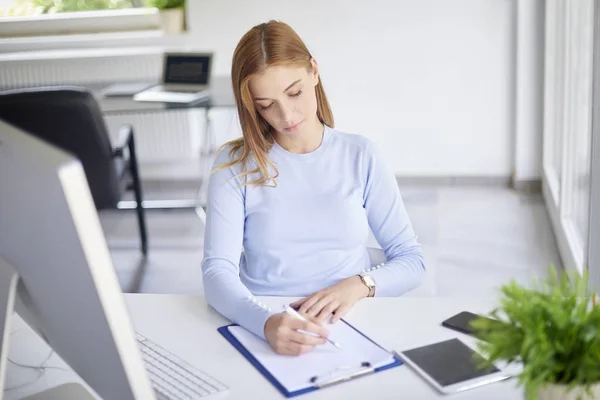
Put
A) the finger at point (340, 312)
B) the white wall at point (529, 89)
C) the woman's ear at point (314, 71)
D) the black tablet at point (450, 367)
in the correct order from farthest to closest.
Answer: the white wall at point (529, 89) → the woman's ear at point (314, 71) → the finger at point (340, 312) → the black tablet at point (450, 367)

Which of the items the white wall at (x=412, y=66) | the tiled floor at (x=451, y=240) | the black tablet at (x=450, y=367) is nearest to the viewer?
the black tablet at (x=450, y=367)

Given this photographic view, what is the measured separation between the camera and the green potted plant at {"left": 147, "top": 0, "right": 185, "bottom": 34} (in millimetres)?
4566

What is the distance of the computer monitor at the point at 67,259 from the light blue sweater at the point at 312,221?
2.26 feet

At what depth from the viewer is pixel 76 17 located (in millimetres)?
4793

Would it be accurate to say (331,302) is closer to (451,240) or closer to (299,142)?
(299,142)

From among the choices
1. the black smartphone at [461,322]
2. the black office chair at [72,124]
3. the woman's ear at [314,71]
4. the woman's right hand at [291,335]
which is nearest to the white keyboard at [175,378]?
the woman's right hand at [291,335]

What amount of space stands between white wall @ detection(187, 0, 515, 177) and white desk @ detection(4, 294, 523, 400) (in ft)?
10.1

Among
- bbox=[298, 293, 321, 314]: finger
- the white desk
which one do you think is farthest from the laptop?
bbox=[298, 293, 321, 314]: finger

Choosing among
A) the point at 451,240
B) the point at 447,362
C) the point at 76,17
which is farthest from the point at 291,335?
the point at 76,17

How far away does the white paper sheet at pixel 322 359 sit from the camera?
1.21m

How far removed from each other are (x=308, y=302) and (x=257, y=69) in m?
0.49

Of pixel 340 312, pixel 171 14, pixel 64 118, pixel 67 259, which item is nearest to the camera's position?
pixel 67 259

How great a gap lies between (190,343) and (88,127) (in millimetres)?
1898

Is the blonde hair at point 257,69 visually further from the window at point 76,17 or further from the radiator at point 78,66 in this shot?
the window at point 76,17
